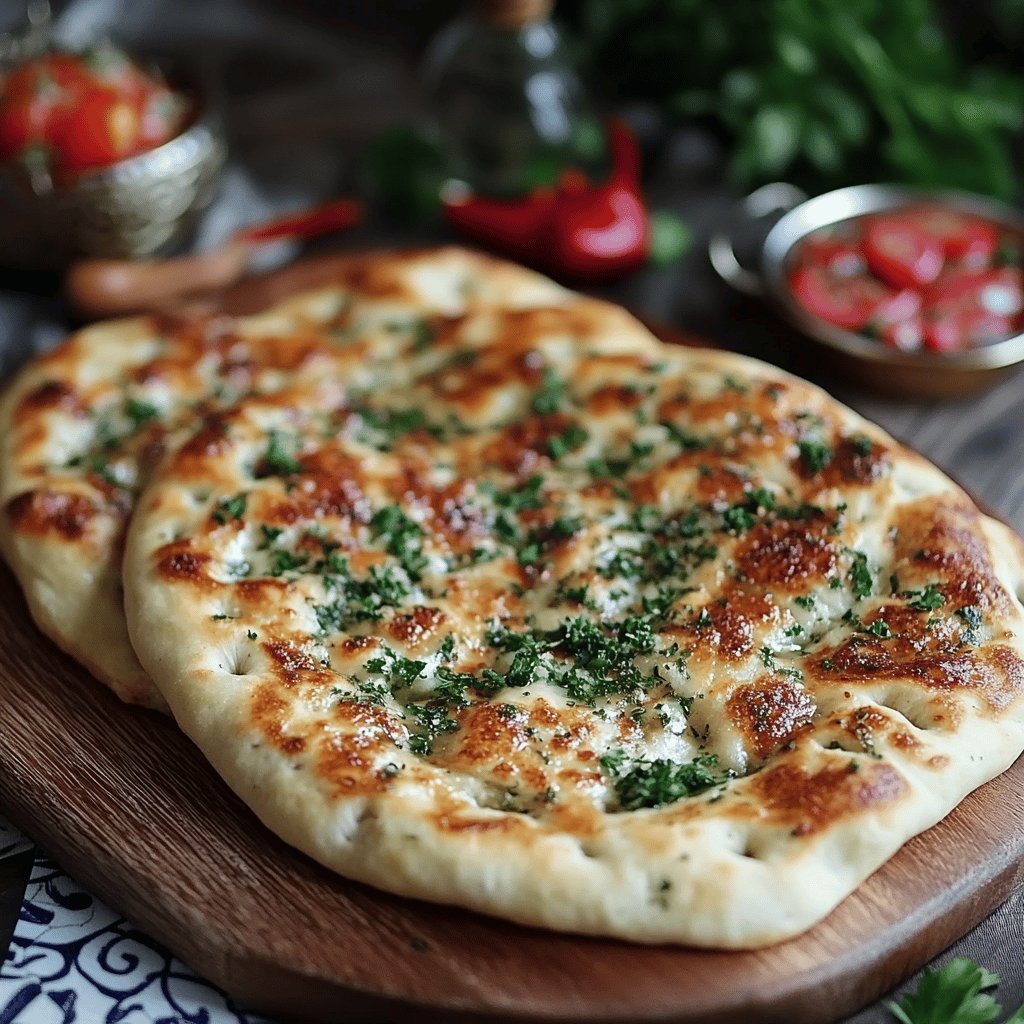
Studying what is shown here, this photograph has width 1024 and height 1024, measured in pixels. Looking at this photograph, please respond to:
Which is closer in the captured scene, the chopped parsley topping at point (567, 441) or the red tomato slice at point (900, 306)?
the chopped parsley topping at point (567, 441)

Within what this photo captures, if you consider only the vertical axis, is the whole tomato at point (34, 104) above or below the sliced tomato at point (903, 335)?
above

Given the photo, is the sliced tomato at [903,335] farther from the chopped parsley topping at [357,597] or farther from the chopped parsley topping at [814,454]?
the chopped parsley topping at [357,597]

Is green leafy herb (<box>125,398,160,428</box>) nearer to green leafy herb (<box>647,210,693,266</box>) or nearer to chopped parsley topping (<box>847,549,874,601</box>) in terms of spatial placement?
chopped parsley topping (<box>847,549,874,601</box>)

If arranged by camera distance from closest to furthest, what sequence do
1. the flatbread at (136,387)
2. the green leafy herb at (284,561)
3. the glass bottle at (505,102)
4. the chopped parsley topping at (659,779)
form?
1. the chopped parsley topping at (659,779)
2. the green leafy herb at (284,561)
3. the flatbread at (136,387)
4. the glass bottle at (505,102)

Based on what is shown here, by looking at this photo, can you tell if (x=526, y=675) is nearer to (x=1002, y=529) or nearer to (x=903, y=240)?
(x=1002, y=529)

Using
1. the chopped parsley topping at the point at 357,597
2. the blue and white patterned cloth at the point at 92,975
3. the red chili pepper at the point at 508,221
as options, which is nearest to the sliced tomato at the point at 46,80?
the red chili pepper at the point at 508,221

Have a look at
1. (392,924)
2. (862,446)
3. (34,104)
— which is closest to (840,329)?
(862,446)

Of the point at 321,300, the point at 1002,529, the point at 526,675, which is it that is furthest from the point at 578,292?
the point at 526,675

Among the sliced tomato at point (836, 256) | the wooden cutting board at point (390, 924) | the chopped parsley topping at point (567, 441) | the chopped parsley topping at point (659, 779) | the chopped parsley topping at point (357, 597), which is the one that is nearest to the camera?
the wooden cutting board at point (390, 924)
